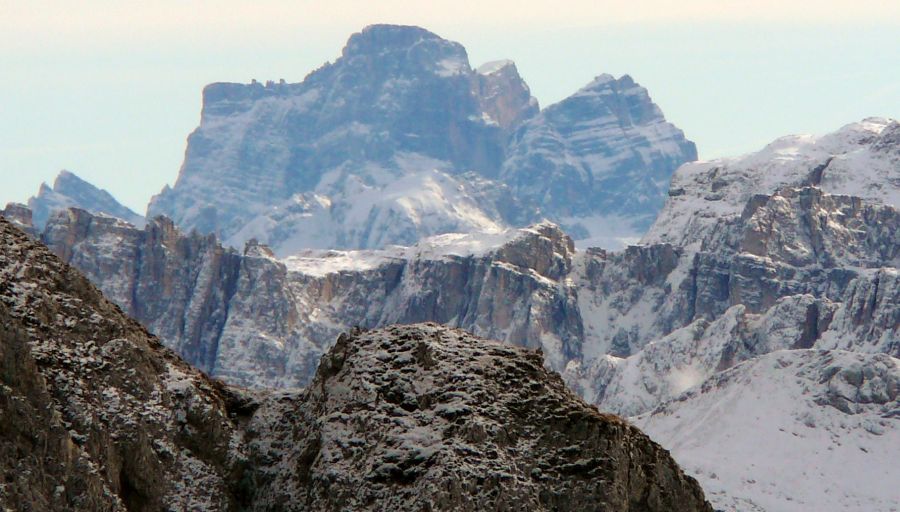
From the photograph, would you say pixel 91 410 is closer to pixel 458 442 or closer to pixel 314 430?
pixel 314 430

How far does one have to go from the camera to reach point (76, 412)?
37062mm

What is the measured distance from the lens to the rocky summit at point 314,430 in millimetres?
36625

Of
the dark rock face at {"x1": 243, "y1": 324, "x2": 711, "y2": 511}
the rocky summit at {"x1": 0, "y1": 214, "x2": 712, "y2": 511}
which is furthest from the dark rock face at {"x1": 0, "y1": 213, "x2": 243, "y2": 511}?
the dark rock face at {"x1": 243, "y1": 324, "x2": 711, "y2": 511}

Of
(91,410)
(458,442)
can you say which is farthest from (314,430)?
(91,410)

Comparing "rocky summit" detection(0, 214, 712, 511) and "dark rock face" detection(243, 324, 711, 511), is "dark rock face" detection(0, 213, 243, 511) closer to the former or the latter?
"rocky summit" detection(0, 214, 712, 511)

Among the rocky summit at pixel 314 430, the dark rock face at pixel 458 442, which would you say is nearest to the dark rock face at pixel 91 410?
the rocky summit at pixel 314 430

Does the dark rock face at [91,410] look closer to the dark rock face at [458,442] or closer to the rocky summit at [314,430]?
the rocky summit at [314,430]

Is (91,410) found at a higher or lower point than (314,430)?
higher

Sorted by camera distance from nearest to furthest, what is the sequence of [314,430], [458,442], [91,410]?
[91,410] → [458,442] → [314,430]

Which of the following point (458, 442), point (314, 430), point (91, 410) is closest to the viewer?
point (91, 410)

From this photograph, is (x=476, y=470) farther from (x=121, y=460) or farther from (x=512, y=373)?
(x=121, y=460)

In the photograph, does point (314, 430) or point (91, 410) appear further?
point (314, 430)

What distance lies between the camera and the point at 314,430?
133 ft

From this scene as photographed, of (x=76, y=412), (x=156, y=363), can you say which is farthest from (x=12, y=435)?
(x=156, y=363)
